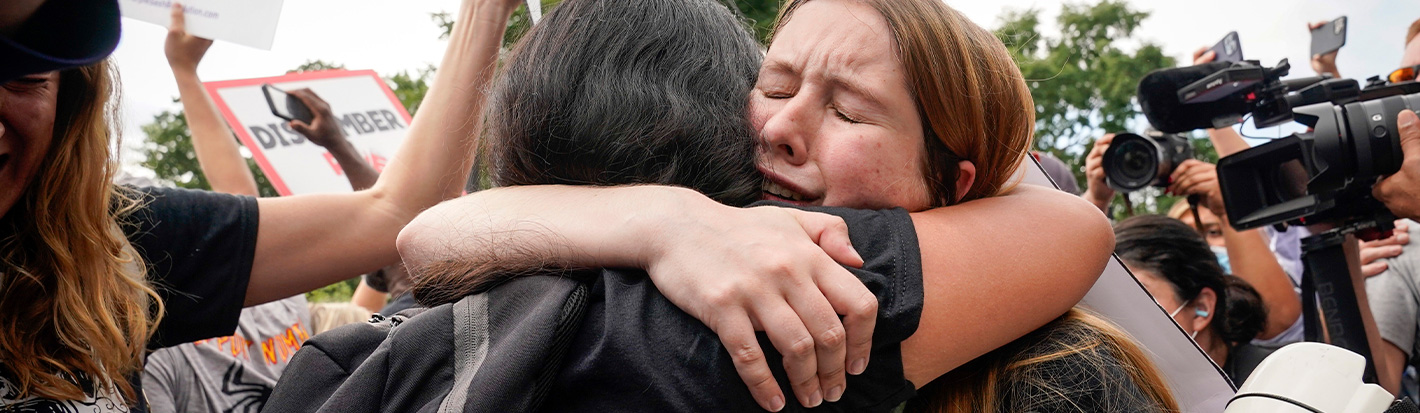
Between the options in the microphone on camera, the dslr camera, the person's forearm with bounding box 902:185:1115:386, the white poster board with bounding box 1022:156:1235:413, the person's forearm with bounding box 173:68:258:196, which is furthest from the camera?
the dslr camera

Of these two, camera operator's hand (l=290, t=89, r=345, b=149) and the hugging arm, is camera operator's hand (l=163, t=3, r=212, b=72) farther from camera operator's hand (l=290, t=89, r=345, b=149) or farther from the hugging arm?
the hugging arm

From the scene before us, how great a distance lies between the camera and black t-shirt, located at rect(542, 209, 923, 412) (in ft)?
3.20

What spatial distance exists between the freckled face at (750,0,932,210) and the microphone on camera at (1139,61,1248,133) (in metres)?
1.66

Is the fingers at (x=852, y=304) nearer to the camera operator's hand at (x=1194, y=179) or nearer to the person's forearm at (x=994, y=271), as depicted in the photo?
the person's forearm at (x=994, y=271)

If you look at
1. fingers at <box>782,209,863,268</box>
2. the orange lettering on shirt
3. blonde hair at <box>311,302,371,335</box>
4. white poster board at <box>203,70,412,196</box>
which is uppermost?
fingers at <box>782,209,863,268</box>

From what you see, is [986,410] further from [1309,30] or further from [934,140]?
[1309,30]

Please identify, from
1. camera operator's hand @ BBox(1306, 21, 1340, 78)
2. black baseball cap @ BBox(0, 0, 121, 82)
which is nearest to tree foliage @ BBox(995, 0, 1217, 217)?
camera operator's hand @ BBox(1306, 21, 1340, 78)

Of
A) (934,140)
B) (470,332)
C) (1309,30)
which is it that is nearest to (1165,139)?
(1309,30)

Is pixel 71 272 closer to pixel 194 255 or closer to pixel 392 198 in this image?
pixel 194 255

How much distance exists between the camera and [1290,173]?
249 centimetres

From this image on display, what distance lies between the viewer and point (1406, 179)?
218cm

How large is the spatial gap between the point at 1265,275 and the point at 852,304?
2.93 meters

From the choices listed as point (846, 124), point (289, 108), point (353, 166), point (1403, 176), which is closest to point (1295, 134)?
point (1403, 176)

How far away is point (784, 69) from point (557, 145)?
0.33 m
